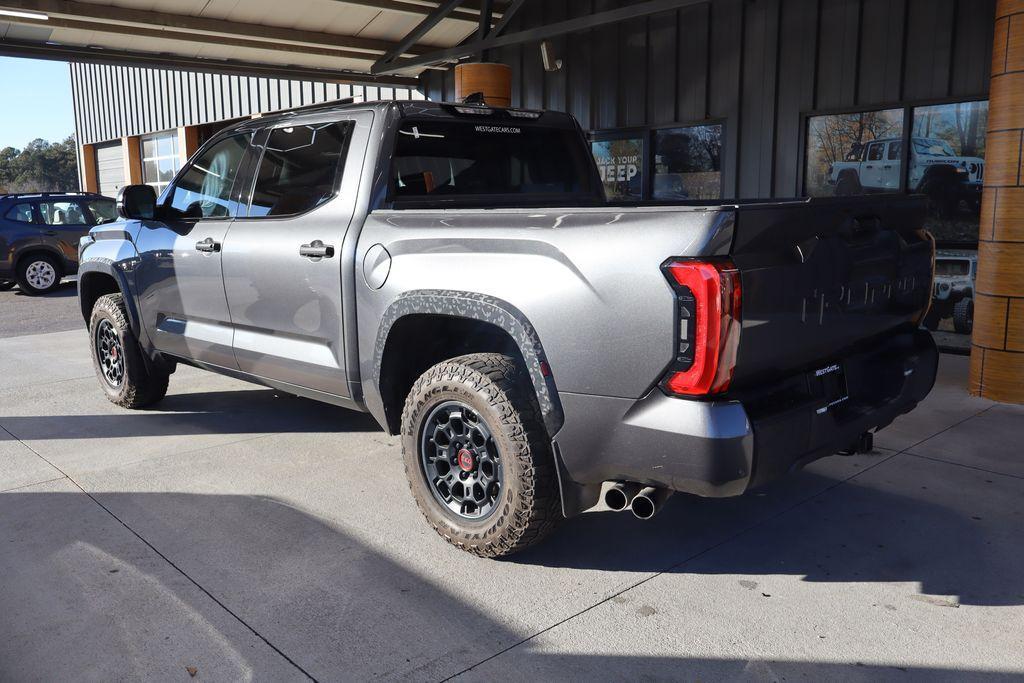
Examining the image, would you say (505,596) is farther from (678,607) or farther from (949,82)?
(949,82)

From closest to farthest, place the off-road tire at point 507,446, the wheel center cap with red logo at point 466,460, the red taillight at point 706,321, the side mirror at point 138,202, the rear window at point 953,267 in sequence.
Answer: the red taillight at point 706,321
the off-road tire at point 507,446
the wheel center cap with red logo at point 466,460
the side mirror at point 138,202
the rear window at point 953,267

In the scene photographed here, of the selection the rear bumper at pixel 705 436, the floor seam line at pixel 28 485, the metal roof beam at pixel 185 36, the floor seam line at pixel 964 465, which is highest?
the metal roof beam at pixel 185 36

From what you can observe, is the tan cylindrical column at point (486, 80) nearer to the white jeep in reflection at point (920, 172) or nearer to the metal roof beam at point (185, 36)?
the metal roof beam at point (185, 36)

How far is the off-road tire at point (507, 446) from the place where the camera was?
125 inches

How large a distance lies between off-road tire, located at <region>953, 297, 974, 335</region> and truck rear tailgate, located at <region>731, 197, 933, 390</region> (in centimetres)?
463

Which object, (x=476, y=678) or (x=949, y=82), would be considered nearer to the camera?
(x=476, y=678)

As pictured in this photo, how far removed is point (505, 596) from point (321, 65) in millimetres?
9995

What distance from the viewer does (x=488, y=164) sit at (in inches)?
178

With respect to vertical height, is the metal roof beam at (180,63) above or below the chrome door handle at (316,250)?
above

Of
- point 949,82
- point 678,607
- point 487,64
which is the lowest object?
point 678,607

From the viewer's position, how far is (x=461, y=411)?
3453mm

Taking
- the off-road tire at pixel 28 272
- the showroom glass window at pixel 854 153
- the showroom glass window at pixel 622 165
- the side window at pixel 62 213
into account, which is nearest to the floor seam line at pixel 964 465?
the showroom glass window at pixel 854 153

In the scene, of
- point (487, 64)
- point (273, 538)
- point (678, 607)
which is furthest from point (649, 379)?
point (487, 64)

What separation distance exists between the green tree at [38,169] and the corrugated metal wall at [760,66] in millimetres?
64291
